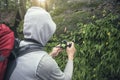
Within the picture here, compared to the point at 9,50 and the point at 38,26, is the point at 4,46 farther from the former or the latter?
the point at 38,26

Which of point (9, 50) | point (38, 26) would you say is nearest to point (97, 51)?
point (38, 26)

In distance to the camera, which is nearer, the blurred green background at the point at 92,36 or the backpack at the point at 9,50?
the backpack at the point at 9,50

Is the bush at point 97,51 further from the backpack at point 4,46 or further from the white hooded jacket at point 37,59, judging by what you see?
the backpack at point 4,46

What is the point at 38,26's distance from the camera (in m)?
3.36

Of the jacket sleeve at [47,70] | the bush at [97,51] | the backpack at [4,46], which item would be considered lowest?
the bush at [97,51]

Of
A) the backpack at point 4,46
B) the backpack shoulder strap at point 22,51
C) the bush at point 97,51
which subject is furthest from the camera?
the bush at point 97,51

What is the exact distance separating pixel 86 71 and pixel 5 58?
4407 millimetres

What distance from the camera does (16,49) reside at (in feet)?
11.0

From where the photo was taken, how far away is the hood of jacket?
11.0ft

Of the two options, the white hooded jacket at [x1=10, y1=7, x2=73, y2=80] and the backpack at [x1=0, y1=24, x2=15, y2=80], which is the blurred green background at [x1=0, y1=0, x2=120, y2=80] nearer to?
the white hooded jacket at [x1=10, y1=7, x2=73, y2=80]

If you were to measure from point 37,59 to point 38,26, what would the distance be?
0.34 meters

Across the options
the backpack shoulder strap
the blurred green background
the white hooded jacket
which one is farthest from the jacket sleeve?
the blurred green background

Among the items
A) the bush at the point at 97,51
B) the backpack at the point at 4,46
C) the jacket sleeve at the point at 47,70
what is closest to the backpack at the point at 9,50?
the backpack at the point at 4,46

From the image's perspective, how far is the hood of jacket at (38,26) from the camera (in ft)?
11.0
